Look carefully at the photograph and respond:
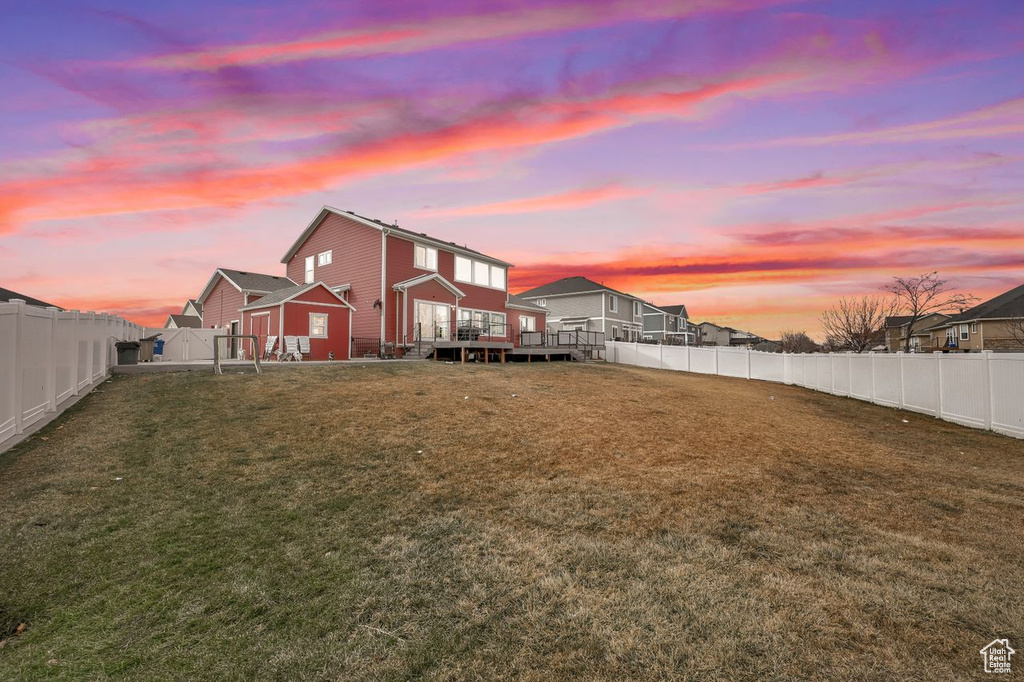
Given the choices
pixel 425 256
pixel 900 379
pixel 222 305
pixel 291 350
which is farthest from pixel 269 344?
pixel 900 379

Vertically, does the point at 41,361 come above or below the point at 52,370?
above

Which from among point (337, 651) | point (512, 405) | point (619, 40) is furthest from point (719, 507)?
point (619, 40)

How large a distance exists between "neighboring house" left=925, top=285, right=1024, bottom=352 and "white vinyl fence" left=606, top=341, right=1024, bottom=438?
21.6 m

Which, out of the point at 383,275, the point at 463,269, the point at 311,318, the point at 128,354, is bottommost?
the point at 128,354

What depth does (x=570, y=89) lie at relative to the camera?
43.6 ft

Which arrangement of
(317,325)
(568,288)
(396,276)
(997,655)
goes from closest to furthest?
(997,655), (317,325), (396,276), (568,288)

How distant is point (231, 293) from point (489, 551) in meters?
31.8

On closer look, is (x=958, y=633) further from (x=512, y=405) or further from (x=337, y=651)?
(x=512, y=405)

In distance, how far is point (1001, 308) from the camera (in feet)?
110

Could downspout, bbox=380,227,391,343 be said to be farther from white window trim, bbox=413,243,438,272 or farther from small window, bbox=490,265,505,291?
small window, bbox=490,265,505,291

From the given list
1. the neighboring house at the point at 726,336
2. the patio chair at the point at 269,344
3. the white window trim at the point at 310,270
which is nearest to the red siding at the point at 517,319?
the white window trim at the point at 310,270

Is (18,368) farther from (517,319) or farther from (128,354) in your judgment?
(517,319)

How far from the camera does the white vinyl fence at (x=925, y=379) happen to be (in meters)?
9.91

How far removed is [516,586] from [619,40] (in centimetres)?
1317
